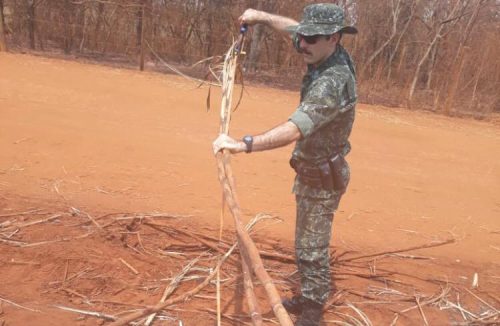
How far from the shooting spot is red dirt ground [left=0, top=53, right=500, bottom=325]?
3203 millimetres

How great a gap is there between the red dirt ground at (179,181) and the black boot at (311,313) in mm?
546

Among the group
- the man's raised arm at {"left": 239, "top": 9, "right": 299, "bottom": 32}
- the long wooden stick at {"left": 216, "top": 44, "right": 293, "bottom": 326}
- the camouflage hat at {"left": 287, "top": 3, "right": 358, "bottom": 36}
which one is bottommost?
the long wooden stick at {"left": 216, "top": 44, "right": 293, "bottom": 326}

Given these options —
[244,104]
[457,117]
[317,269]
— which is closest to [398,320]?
[317,269]

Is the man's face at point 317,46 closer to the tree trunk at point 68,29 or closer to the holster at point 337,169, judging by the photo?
the holster at point 337,169

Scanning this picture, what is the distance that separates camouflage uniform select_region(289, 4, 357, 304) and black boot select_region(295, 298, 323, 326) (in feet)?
0.12

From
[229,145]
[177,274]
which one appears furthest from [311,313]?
[229,145]

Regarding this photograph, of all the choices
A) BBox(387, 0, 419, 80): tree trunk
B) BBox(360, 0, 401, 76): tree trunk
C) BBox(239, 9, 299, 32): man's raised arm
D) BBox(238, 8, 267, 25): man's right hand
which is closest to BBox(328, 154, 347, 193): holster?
BBox(239, 9, 299, 32): man's raised arm

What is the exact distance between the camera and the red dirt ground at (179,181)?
3203mm

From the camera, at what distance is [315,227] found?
254 cm

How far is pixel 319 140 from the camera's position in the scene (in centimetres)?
236

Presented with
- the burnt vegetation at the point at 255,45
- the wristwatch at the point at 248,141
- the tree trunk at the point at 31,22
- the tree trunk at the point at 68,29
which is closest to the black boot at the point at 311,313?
the wristwatch at the point at 248,141

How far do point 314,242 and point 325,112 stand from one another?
2.69ft

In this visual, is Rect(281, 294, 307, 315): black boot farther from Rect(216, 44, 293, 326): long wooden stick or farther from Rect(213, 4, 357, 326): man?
Rect(216, 44, 293, 326): long wooden stick

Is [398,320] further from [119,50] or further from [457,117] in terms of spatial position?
[119,50]
